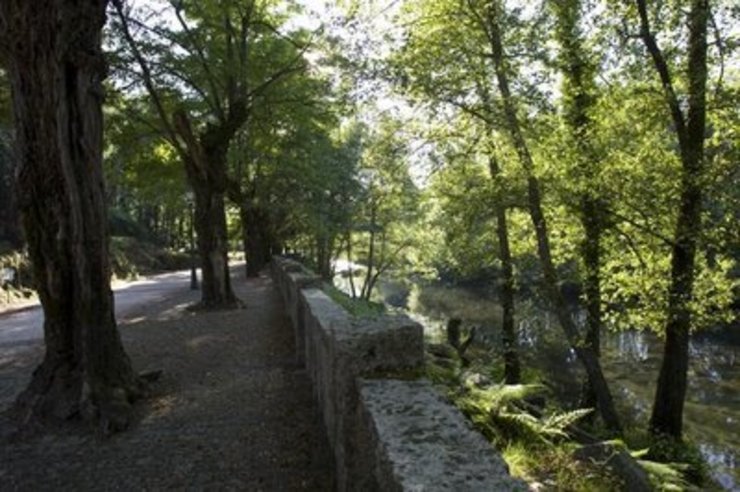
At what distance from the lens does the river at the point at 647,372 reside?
1369cm

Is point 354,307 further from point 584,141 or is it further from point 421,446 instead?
point 584,141

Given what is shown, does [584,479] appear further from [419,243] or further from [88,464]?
[419,243]

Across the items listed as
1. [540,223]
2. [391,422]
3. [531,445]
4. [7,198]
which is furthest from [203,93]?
[7,198]

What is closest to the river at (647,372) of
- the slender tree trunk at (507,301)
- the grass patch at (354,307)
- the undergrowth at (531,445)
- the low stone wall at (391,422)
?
the slender tree trunk at (507,301)

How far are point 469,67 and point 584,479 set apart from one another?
8.80 meters

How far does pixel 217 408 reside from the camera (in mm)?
6859

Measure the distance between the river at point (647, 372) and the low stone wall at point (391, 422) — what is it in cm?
977

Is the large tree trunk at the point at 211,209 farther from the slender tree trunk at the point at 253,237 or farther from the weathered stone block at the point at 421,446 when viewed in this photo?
the weathered stone block at the point at 421,446

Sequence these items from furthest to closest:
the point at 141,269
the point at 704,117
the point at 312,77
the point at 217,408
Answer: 1. the point at 141,269
2. the point at 312,77
3. the point at 704,117
4. the point at 217,408

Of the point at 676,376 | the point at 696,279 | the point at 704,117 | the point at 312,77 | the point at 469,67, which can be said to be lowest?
the point at 676,376

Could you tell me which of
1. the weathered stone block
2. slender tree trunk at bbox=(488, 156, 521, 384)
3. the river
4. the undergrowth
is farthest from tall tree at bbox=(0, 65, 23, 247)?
the weathered stone block

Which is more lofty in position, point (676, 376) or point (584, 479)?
point (584, 479)

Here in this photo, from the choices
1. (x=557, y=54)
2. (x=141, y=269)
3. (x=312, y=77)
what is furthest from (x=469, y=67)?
(x=141, y=269)

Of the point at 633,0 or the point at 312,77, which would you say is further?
the point at 312,77
